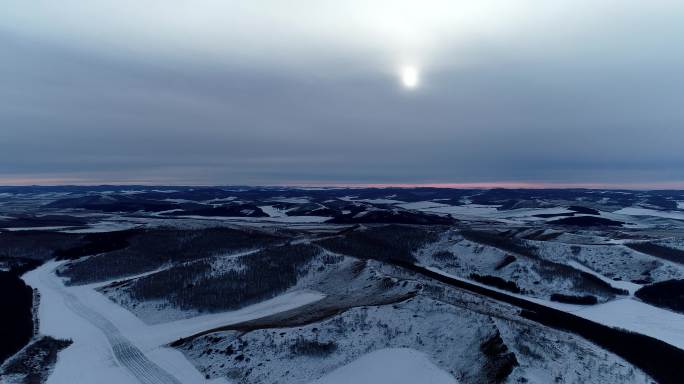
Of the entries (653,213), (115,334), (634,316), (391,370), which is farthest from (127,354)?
(653,213)

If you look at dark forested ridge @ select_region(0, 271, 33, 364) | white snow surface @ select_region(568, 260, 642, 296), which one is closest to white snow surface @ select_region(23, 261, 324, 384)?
dark forested ridge @ select_region(0, 271, 33, 364)

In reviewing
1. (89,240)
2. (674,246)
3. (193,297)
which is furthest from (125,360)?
(674,246)

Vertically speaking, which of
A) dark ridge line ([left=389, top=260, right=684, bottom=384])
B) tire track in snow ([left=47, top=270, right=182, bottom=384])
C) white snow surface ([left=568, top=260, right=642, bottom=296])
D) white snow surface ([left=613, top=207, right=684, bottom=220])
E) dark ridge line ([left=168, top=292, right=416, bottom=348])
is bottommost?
white snow surface ([left=613, top=207, right=684, bottom=220])

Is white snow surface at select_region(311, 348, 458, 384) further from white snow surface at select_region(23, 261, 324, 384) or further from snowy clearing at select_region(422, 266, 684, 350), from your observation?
snowy clearing at select_region(422, 266, 684, 350)

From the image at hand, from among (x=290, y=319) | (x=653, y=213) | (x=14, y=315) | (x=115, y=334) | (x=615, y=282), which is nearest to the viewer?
(x=115, y=334)

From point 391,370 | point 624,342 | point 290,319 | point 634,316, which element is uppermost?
point 391,370

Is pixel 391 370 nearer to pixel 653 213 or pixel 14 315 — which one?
pixel 14 315

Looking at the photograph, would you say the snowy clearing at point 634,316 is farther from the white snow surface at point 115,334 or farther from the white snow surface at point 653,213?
the white snow surface at point 653,213
